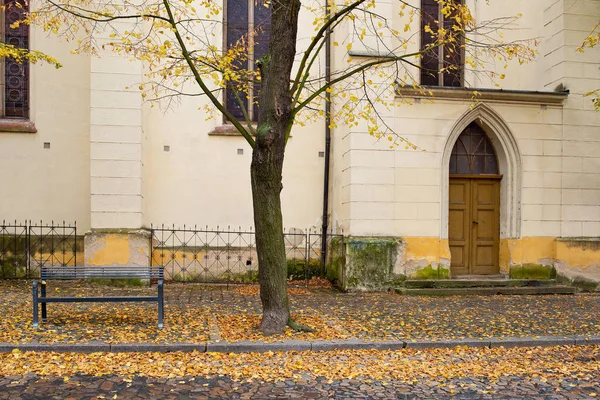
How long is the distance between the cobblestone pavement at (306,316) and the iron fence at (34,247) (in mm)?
534

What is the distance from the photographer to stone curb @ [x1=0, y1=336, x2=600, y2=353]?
6723 mm

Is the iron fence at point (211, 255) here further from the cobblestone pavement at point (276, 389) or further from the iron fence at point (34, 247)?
the cobblestone pavement at point (276, 389)

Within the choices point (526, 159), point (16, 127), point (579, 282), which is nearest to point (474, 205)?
point (526, 159)

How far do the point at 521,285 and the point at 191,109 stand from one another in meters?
8.39

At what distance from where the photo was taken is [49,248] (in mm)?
12625

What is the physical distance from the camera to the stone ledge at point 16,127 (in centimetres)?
1260

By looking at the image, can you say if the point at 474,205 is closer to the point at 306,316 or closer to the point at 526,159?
the point at 526,159

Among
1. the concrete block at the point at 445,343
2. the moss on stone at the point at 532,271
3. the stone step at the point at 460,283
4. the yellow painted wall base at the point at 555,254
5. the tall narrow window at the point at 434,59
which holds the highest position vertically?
the tall narrow window at the point at 434,59

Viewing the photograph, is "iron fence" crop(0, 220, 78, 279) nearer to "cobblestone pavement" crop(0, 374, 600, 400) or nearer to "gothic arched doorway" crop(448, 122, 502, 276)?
"cobblestone pavement" crop(0, 374, 600, 400)

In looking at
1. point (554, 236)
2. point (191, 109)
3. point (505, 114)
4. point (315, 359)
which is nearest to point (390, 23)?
point (505, 114)

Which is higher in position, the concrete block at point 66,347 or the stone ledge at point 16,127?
the stone ledge at point 16,127

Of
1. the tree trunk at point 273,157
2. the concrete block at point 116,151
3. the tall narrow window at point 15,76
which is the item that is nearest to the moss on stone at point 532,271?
the tree trunk at point 273,157

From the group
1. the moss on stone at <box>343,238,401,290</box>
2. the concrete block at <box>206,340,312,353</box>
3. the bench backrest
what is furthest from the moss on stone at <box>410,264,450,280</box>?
the bench backrest

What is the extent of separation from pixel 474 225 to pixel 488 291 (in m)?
1.78
